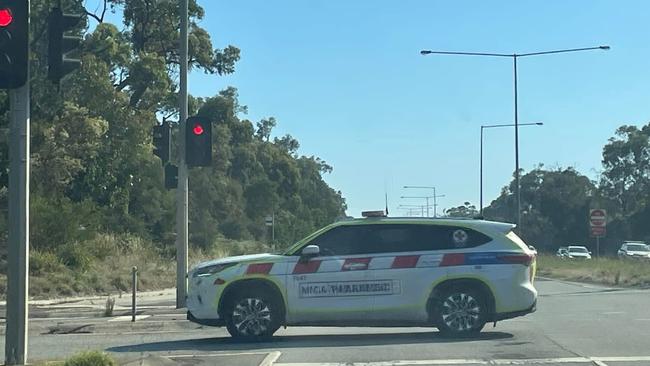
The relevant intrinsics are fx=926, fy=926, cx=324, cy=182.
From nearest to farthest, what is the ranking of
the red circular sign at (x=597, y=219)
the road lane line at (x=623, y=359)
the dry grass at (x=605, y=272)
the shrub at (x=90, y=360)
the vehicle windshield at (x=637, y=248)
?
the shrub at (x=90, y=360) < the road lane line at (x=623, y=359) < the dry grass at (x=605, y=272) < the red circular sign at (x=597, y=219) < the vehicle windshield at (x=637, y=248)

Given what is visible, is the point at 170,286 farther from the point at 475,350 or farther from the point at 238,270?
the point at 475,350

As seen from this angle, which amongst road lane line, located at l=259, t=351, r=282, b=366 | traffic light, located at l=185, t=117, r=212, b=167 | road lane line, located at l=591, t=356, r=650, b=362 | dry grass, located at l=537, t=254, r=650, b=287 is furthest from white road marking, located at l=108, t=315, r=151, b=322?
dry grass, located at l=537, t=254, r=650, b=287

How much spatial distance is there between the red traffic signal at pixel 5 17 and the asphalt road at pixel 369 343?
419 cm

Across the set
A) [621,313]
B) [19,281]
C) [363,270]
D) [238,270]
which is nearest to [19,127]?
[19,281]

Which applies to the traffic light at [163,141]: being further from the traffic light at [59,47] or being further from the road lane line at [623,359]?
the road lane line at [623,359]

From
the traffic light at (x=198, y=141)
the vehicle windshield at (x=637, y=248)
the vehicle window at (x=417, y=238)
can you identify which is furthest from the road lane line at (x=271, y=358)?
the vehicle windshield at (x=637, y=248)

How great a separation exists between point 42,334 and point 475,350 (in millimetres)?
7424

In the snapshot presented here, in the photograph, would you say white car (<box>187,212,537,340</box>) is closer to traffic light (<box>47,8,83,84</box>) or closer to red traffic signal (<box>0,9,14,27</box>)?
traffic light (<box>47,8,83,84</box>)

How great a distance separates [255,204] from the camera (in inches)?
3046

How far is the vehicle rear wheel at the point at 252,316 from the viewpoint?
1394 centimetres

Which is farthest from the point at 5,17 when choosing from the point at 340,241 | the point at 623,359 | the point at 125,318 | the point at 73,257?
the point at 73,257

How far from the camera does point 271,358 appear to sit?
11.8 m

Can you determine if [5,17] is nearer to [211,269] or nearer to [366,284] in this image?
[211,269]

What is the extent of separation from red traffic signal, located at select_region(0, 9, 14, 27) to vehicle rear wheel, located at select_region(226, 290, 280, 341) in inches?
231
